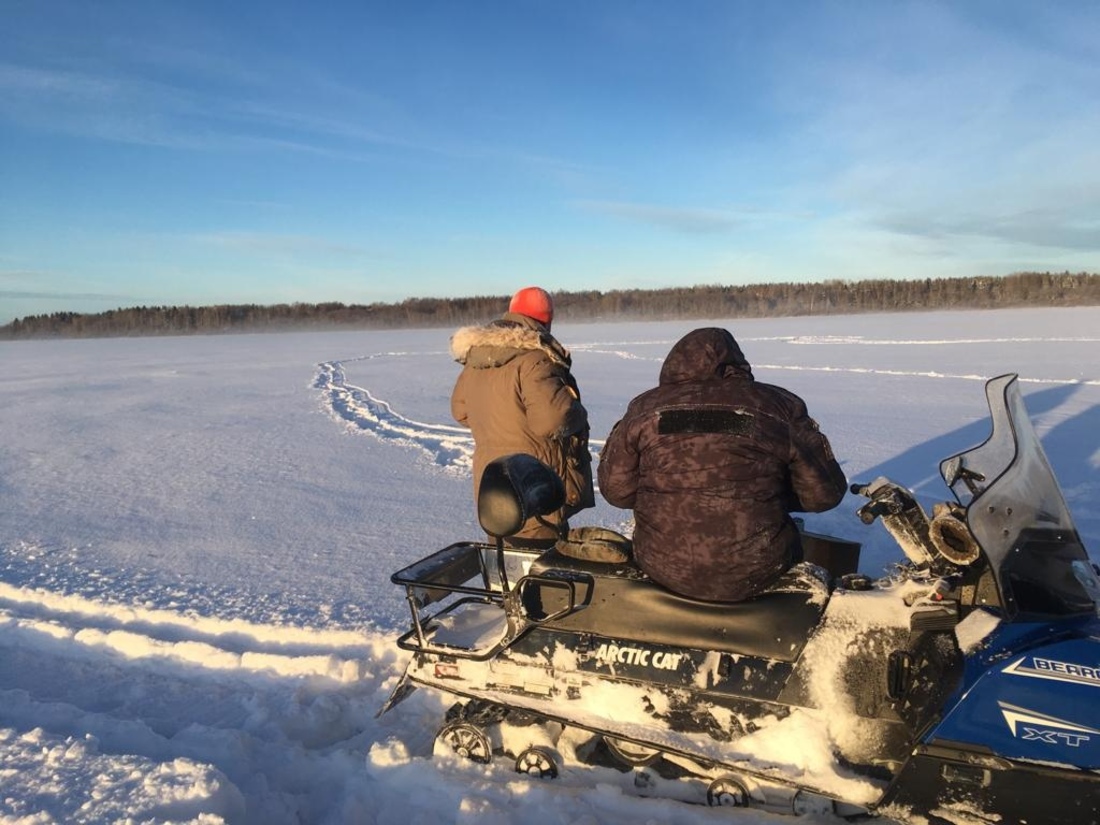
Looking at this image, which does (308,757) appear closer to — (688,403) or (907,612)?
(688,403)

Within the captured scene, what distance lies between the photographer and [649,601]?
2.64 metres

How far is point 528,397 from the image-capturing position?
3.63 m

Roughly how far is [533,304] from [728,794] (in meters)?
2.13

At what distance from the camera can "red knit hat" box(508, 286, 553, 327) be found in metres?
3.74

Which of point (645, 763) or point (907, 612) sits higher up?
point (907, 612)

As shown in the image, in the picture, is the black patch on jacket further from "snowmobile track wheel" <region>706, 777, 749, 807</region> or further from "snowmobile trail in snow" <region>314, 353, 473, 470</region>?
"snowmobile trail in snow" <region>314, 353, 473, 470</region>

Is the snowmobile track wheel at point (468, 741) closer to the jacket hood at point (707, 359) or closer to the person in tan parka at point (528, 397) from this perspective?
the person in tan parka at point (528, 397)

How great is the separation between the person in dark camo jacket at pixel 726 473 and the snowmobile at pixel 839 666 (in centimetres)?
10

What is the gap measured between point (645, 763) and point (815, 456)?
45.5 inches

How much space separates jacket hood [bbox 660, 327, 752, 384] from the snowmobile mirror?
0.56 meters

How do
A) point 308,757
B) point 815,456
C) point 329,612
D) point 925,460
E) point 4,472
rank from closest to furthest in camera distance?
point 815,456 → point 308,757 → point 329,612 → point 925,460 → point 4,472

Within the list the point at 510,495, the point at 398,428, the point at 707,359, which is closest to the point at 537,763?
the point at 510,495

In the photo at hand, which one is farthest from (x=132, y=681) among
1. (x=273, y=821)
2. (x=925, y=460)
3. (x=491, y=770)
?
(x=925, y=460)

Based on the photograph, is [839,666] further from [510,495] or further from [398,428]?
[398,428]
